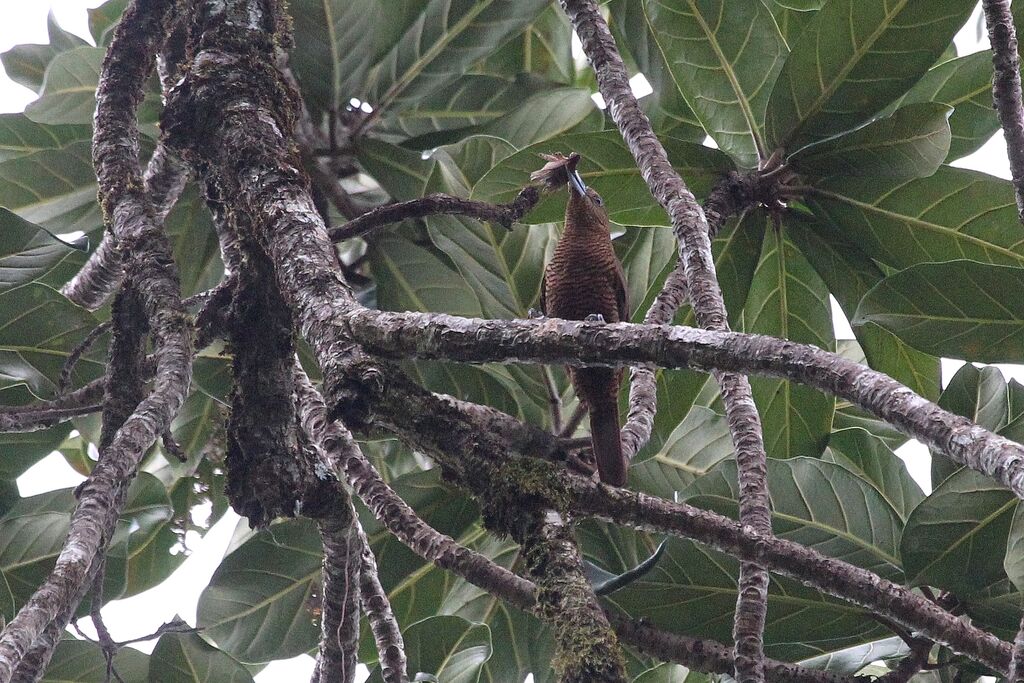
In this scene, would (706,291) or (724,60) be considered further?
(724,60)

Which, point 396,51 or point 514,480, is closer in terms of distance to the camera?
point 514,480

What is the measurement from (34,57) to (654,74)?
76.7 inches

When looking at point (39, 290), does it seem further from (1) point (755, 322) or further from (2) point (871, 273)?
(2) point (871, 273)

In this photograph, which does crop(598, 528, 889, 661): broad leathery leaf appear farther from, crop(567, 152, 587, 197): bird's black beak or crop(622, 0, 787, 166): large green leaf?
crop(622, 0, 787, 166): large green leaf

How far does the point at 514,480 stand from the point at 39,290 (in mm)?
1389

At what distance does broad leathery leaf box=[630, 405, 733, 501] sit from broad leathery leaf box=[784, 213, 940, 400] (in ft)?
1.37

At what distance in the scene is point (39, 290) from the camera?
6.52ft

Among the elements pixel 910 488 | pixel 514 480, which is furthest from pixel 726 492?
pixel 514 480

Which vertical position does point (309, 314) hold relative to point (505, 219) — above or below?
below

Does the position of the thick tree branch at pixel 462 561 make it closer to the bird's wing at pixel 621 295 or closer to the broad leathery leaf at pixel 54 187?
the bird's wing at pixel 621 295

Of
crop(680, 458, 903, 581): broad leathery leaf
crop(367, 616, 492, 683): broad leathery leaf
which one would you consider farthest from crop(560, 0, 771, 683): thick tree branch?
crop(367, 616, 492, 683): broad leathery leaf

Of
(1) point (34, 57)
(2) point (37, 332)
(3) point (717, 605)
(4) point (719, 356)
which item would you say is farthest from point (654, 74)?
(1) point (34, 57)

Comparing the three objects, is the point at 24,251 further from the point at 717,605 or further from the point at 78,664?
the point at 717,605

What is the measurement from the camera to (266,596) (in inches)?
92.4
